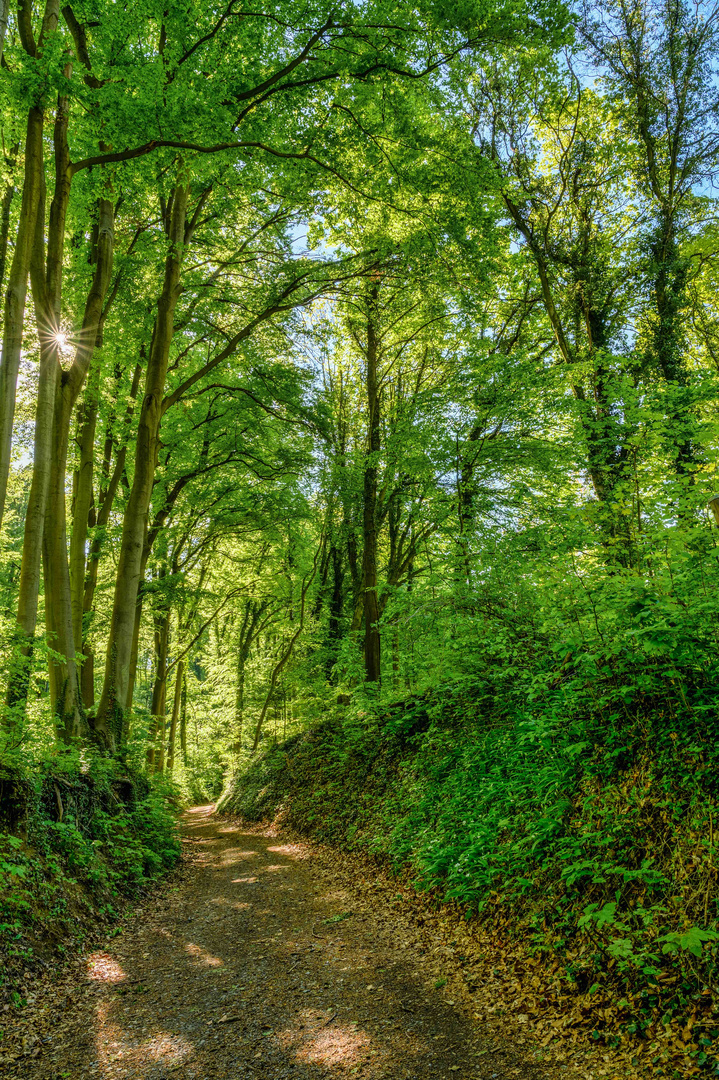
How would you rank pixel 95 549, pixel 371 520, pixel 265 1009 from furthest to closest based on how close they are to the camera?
pixel 95 549
pixel 371 520
pixel 265 1009

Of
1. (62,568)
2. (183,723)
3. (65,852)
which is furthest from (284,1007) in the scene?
(183,723)

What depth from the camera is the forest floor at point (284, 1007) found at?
3.46 metres

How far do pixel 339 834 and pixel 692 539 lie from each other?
7.71m

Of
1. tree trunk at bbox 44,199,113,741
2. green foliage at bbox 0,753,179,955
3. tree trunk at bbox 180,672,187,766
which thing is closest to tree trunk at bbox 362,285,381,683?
green foliage at bbox 0,753,179,955

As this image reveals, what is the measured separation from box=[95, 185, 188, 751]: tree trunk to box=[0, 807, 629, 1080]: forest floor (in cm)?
343

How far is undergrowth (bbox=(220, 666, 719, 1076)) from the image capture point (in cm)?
321

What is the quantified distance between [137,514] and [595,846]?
341 inches

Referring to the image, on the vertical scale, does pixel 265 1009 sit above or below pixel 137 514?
below

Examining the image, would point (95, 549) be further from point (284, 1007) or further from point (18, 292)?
point (284, 1007)

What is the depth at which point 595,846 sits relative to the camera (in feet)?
13.9

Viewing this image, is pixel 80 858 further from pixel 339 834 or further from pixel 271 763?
pixel 271 763

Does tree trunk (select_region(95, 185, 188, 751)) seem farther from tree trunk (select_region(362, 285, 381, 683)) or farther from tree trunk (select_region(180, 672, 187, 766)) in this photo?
tree trunk (select_region(180, 672, 187, 766))

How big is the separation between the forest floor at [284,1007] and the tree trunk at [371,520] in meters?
6.07

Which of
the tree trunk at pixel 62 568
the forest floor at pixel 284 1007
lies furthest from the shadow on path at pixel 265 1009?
the tree trunk at pixel 62 568
